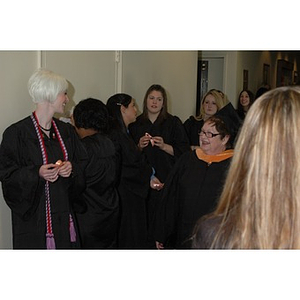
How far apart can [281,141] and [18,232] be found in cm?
209

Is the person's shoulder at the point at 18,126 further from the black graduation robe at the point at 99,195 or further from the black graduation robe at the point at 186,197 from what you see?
the black graduation robe at the point at 186,197

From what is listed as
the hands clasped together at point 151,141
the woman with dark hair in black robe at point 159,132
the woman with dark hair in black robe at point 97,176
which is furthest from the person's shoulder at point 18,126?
the woman with dark hair in black robe at point 159,132

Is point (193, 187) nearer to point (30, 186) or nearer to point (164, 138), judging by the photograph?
point (30, 186)

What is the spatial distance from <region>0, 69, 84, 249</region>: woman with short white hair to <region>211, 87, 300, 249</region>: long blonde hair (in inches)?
67.3

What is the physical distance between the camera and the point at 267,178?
1148 millimetres

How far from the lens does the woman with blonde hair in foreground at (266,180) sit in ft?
3.74

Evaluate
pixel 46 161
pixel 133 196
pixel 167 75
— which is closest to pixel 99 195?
pixel 133 196

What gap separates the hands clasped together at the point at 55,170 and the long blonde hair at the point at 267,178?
1679 mm

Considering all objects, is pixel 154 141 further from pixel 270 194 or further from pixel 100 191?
pixel 270 194

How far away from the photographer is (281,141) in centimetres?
113

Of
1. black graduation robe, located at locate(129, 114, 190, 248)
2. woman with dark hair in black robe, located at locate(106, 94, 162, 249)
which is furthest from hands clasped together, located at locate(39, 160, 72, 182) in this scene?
black graduation robe, located at locate(129, 114, 190, 248)

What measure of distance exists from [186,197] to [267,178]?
1823 mm

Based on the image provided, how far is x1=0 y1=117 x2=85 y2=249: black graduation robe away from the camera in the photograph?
9.14 feet
